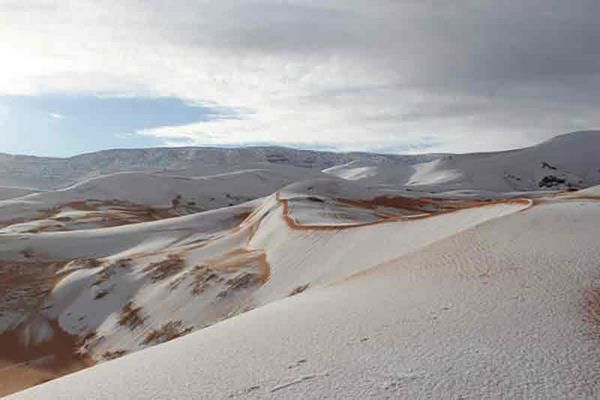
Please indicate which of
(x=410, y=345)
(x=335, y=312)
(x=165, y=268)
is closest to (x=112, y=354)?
(x=165, y=268)

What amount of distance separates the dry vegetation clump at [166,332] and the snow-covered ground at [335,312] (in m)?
0.08

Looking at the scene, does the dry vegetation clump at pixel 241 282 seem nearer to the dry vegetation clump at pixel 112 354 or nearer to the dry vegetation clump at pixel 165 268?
the dry vegetation clump at pixel 112 354

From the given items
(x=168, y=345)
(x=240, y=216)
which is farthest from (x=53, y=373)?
(x=240, y=216)

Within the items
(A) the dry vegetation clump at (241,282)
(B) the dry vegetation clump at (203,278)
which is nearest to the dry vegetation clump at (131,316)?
(B) the dry vegetation clump at (203,278)

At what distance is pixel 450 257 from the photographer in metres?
12.8

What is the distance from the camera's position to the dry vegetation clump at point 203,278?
26544mm

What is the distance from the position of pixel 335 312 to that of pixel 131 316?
20072 mm

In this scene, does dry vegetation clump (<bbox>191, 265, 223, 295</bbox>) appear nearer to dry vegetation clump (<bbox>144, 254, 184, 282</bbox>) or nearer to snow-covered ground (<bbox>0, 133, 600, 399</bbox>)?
snow-covered ground (<bbox>0, 133, 600, 399</bbox>)

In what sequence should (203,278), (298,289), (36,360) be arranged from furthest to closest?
1. (203,278)
2. (36,360)
3. (298,289)

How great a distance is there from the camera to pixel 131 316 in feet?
90.0

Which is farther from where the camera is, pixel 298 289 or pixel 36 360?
pixel 36 360

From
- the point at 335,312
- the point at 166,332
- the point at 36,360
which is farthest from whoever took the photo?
the point at 36,360

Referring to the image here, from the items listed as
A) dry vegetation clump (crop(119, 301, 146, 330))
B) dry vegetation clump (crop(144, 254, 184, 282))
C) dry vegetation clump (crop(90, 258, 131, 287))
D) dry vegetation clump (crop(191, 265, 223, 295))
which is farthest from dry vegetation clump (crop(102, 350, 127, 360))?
dry vegetation clump (crop(90, 258, 131, 287))

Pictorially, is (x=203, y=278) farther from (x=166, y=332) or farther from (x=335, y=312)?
(x=335, y=312)
